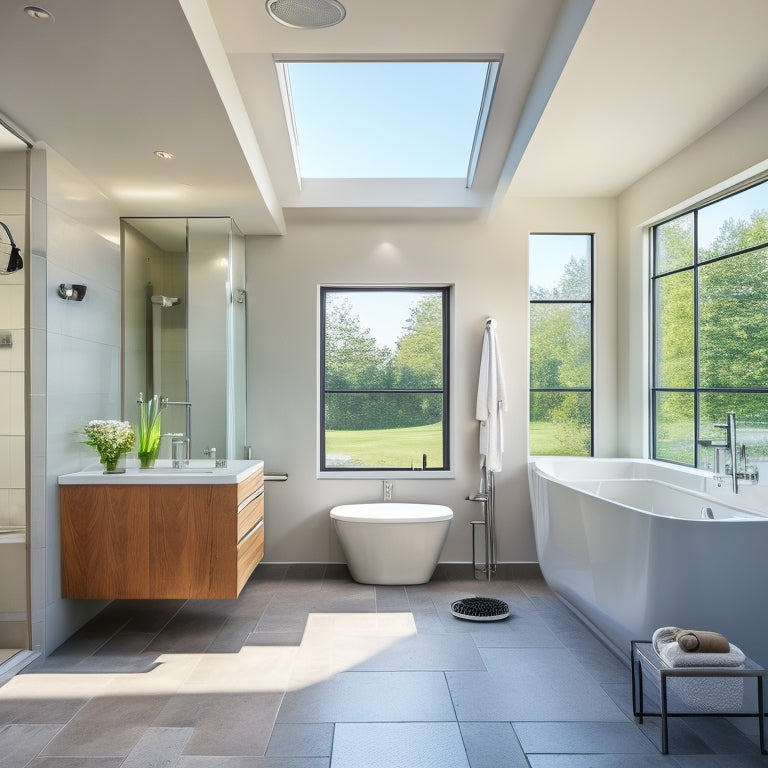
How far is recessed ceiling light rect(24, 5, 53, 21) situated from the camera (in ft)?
6.82

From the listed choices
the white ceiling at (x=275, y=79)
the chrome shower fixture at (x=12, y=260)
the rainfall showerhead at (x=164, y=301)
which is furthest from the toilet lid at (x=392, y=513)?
the chrome shower fixture at (x=12, y=260)

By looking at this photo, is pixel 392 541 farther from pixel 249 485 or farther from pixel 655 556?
pixel 655 556

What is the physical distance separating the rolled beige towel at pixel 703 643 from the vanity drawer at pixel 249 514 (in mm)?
2216

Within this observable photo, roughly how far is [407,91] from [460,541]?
3.01 metres

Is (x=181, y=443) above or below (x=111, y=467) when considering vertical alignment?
above

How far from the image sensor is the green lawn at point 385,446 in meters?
5.07

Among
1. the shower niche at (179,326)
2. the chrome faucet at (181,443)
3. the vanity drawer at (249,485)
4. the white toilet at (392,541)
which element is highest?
the shower niche at (179,326)

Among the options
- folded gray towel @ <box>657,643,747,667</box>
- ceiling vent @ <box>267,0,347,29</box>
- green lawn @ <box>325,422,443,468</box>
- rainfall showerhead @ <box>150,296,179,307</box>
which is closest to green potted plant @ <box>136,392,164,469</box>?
rainfall showerhead @ <box>150,296,179,307</box>

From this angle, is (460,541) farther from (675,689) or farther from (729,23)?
(729,23)

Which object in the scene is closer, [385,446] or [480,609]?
[480,609]

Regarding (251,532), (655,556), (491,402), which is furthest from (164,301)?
(655,556)

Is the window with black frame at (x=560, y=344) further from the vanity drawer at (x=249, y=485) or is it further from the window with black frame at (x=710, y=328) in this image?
the vanity drawer at (x=249, y=485)

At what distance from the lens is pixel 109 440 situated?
3613mm

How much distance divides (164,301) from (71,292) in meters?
0.71
